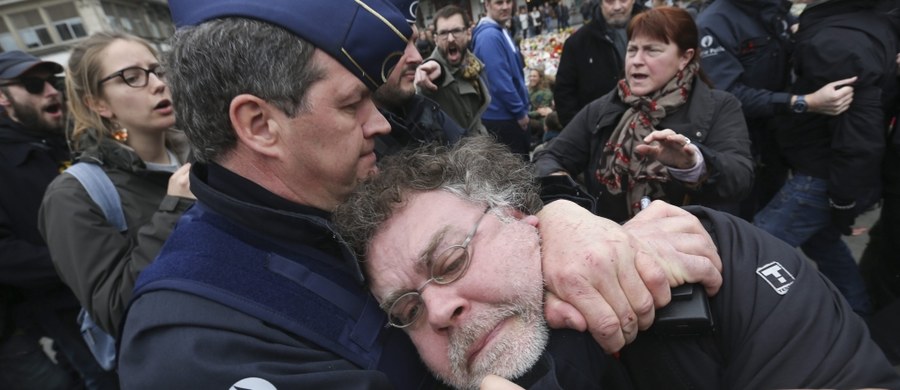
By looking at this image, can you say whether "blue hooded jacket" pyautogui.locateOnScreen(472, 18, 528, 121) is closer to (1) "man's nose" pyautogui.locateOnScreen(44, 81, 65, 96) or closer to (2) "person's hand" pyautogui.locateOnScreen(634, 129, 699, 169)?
(2) "person's hand" pyautogui.locateOnScreen(634, 129, 699, 169)

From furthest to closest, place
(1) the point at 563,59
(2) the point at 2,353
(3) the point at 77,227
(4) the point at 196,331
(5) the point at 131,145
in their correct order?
1. (1) the point at 563,59
2. (2) the point at 2,353
3. (5) the point at 131,145
4. (3) the point at 77,227
5. (4) the point at 196,331

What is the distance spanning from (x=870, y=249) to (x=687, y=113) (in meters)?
2.14

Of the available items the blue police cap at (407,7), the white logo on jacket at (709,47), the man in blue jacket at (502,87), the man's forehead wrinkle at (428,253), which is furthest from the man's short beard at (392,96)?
the man in blue jacket at (502,87)

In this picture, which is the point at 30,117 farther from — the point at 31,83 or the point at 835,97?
the point at 835,97

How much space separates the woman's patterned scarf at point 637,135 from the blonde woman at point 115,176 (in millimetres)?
2000

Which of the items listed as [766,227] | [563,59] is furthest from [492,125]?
[766,227]

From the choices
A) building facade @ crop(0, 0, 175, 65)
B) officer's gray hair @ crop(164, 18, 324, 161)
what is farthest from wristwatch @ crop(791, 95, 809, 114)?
building facade @ crop(0, 0, 175, 65)

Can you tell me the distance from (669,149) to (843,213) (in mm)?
1608

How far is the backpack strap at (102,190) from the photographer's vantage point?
6.62ft

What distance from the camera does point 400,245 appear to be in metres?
1.29

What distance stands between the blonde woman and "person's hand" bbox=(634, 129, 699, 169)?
190 cm

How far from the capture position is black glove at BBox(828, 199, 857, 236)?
9.39 feet

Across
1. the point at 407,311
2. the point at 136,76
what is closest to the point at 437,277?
the point at 407,311

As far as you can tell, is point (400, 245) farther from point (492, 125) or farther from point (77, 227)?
point (492, 125)
